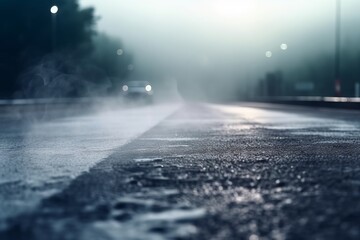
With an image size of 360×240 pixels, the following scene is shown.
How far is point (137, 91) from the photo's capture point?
60125mm

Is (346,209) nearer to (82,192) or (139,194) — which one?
(139,194)

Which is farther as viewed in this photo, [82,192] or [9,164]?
[9,164]

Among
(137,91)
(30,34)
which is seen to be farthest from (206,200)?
(30,34)

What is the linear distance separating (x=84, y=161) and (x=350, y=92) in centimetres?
12600

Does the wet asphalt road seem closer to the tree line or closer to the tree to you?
the tree line

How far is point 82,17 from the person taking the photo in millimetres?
77812

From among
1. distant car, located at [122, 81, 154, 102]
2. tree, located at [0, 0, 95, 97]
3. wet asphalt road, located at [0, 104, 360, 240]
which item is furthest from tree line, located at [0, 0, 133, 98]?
wet asphalt road, located at [0, 104, 360, 240]

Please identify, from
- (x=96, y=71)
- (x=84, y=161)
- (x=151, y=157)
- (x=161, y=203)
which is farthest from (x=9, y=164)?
(x=96, y=71)

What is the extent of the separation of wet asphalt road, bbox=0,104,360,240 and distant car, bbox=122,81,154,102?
49752 millimetres

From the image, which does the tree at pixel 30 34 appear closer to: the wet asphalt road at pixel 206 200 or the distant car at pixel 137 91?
the distant car at pixel 137 91

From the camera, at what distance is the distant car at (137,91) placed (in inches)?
2346

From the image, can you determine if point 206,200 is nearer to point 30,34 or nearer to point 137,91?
point 137,91

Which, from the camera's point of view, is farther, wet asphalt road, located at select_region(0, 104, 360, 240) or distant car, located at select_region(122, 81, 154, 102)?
distant car, located at select_region(122, 81, 154, 102)

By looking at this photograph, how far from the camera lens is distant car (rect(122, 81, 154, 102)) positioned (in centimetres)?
5959
